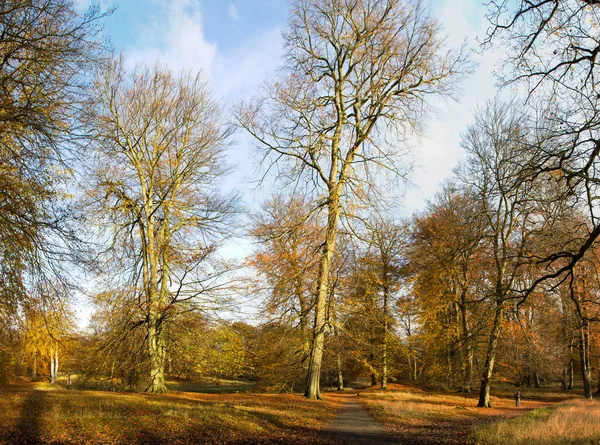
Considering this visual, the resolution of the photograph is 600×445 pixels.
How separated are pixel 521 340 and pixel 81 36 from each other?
23.2 metres

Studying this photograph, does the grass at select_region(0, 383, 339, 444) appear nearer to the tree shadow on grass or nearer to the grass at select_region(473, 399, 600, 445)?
the tree shadow on grass

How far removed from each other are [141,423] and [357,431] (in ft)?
17.4

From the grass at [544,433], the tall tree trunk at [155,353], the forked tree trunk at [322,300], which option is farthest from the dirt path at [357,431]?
the tall tree trunk at [155,353]

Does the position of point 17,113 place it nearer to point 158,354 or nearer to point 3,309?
point 3,309

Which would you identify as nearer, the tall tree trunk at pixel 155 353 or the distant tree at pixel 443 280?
the tall tree trunk at pixel 155 353

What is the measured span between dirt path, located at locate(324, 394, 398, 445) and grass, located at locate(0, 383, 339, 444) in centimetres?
42

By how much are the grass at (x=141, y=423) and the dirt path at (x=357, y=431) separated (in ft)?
1.39

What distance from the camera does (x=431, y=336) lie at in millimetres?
25766

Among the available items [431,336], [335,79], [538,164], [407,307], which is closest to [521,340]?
[431,336]

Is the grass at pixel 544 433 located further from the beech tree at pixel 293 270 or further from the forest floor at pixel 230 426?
the beech tree at pixel 293 270

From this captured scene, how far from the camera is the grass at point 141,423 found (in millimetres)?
8328

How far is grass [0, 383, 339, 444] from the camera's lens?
328 inches

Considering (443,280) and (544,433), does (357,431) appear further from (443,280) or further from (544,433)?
Result: (443,280)

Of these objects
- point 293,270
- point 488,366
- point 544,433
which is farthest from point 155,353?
point 488,366
